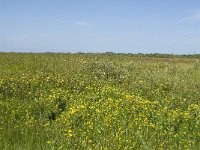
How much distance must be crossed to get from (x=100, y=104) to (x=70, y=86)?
4.00m

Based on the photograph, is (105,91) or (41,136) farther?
(105,91)

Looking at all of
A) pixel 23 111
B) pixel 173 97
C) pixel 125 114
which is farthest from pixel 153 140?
pixel 173 97

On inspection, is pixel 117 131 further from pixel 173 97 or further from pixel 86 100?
pixel 173 97

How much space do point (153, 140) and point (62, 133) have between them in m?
2.09

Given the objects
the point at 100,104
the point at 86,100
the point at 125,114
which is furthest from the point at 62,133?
the point at 86,100

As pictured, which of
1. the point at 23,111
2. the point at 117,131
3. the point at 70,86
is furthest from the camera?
the point at 70,86

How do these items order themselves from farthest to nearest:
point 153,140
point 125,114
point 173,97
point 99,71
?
point 99,71 → point 173,97 → point 125,114 → point 153,140

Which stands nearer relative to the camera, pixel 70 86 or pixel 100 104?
pixel 100 104

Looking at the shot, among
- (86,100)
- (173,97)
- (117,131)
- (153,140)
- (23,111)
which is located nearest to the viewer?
(153,140)

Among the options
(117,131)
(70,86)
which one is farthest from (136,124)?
(70,86)

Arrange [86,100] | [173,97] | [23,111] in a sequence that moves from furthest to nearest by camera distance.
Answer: [173,97] → [86,100] → [23,111]

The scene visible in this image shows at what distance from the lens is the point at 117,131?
356 inches

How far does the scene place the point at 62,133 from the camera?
8.87 metres

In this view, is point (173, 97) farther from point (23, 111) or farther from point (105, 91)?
point (23, 111)
